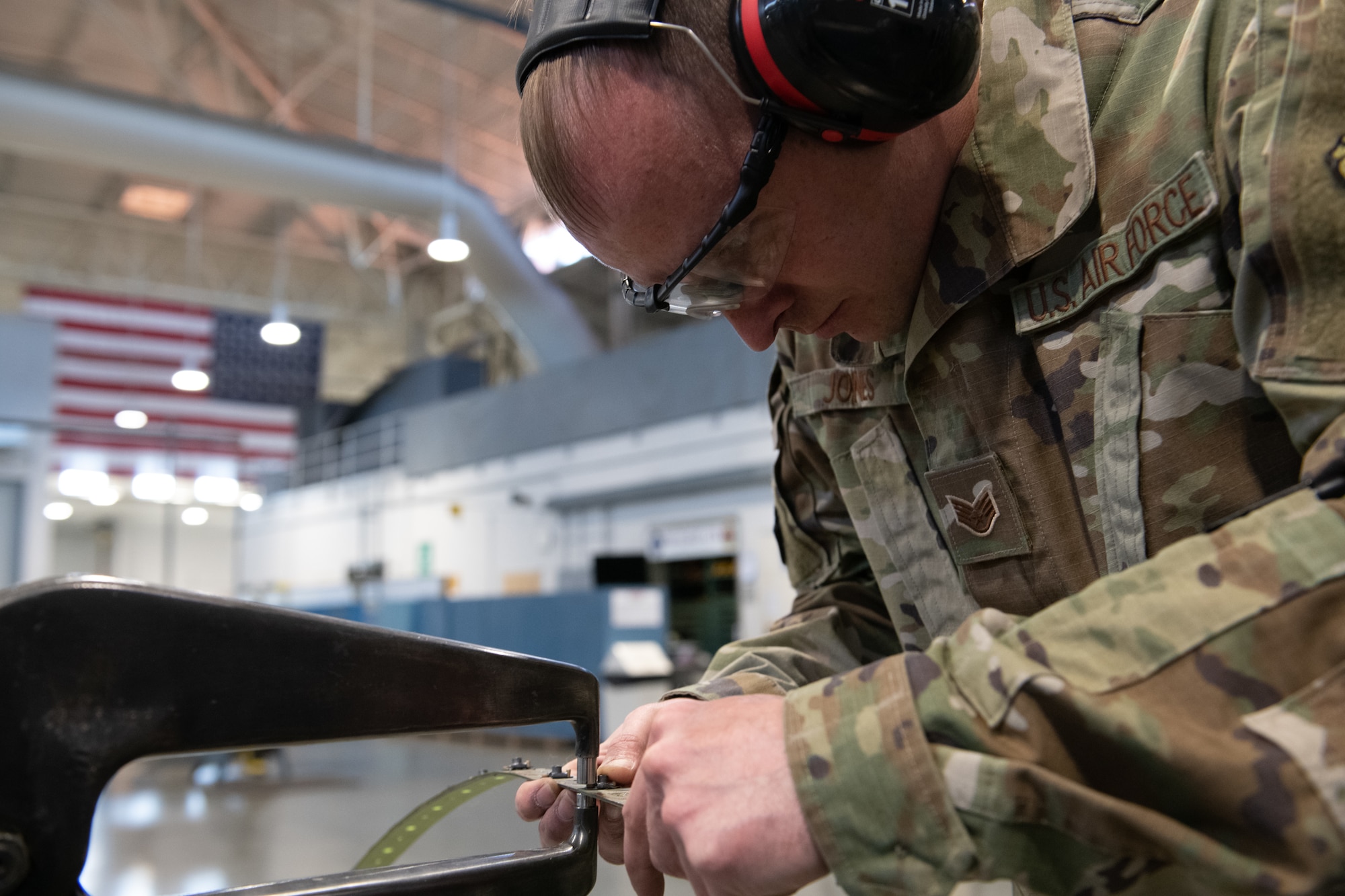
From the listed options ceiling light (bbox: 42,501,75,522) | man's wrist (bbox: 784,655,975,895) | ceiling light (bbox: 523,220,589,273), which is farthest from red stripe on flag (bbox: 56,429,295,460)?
man's wrist (bbox: 784,655,975,895)

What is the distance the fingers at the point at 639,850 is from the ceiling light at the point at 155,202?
13.5 metres

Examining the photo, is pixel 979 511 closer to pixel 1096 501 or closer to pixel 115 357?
pixel 1096 501

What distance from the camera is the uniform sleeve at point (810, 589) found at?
903 millimetres

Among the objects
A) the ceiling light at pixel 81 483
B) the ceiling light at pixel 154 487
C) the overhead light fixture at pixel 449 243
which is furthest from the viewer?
the ceiling light at pixel 81 483

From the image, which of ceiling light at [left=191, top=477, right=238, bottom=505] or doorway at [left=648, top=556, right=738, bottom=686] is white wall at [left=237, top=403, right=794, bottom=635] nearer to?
doorway at [left=648, top=556, right=738, bottom=686]

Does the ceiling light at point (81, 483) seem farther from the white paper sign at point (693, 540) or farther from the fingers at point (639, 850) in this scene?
the fingers at point (639, 850)

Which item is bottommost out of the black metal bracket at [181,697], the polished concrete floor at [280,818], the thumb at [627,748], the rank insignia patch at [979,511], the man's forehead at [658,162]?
the polished concrete floor at [280,818]

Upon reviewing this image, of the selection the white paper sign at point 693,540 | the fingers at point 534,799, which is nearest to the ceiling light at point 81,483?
the white paper sign at point 693,540

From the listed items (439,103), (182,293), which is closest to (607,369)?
(439,103)

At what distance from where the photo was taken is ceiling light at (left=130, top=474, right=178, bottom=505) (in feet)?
41.7

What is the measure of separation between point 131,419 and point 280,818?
7193 millimetres

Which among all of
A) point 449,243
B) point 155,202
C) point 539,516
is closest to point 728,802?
point 449,243

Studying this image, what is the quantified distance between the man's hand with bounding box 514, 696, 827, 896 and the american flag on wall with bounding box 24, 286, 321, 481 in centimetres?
1029

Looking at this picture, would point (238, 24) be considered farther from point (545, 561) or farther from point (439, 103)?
point (545, 561)
